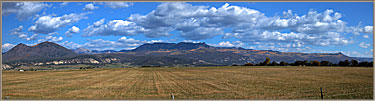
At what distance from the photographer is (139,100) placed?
2883 centimetres

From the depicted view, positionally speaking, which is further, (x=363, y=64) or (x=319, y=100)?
(x=363, y=64)

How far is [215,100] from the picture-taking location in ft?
92.7

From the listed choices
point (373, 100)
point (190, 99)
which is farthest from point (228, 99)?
point (373, 100)

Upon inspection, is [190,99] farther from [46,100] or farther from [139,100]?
[46,100]

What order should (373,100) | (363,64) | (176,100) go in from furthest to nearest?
1. (363,64)
2. (176,100)
3. (373,100)

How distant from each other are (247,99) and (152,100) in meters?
8.28

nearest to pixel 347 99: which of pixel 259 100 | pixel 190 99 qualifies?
pixel 259 100

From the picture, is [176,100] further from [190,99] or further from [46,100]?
[46,100]

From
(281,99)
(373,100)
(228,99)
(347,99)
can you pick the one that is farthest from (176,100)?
(373,100)

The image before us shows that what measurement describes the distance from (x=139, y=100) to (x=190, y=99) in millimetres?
4508

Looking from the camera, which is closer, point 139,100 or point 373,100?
point 373,100

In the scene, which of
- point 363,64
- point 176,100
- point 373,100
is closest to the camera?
point 373,100

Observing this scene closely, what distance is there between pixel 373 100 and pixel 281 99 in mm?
7109

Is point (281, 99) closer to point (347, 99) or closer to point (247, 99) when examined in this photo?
point (247, 99)
